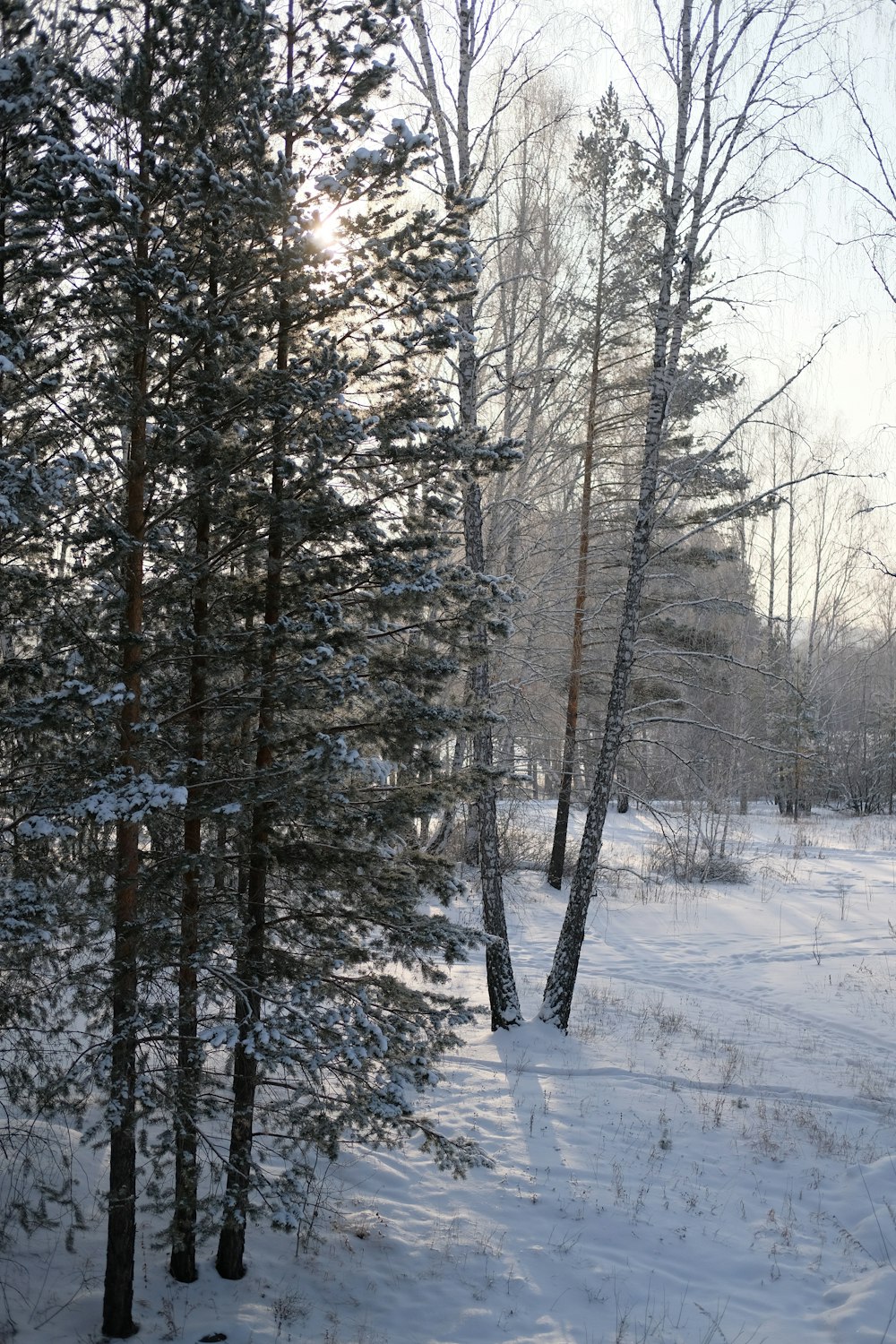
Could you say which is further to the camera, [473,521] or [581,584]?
[581,584]

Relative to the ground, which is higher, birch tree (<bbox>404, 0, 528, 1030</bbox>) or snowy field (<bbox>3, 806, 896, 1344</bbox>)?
birch tree (<bbox>404, 0, 528, 1030</bbox>)

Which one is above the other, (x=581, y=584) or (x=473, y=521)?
(x=581, y=584)

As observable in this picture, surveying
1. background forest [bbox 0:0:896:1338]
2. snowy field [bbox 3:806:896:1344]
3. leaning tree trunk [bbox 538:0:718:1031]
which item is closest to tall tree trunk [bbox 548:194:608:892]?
leaning tree trunk [bbox 538:0:718:1031]

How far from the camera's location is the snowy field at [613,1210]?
522 centimetres

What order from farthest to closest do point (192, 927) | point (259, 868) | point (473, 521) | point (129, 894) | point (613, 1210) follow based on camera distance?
point (473, 521)
point (613, 1210)
point (259, 868)
point (192, 927)
point (129, 894)

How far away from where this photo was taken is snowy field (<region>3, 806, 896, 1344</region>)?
5.22m

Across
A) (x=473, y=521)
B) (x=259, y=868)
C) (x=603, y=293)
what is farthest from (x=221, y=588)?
(x=603, y=293)

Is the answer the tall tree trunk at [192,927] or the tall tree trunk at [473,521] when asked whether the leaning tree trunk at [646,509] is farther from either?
the tall tree trunk at [192,927]

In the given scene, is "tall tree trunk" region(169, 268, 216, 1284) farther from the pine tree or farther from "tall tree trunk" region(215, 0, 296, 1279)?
the pine tree

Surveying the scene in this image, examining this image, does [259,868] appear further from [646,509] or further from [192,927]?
[646,509]

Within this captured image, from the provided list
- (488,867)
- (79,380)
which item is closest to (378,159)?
(79,380)

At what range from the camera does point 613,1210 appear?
634 centimetres

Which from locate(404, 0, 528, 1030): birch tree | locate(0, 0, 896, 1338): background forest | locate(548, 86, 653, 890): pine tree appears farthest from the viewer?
locate(548, 86, 653, 890): pine tree

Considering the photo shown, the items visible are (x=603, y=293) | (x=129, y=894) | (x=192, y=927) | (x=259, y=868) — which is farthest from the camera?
(x=603, y=293)
